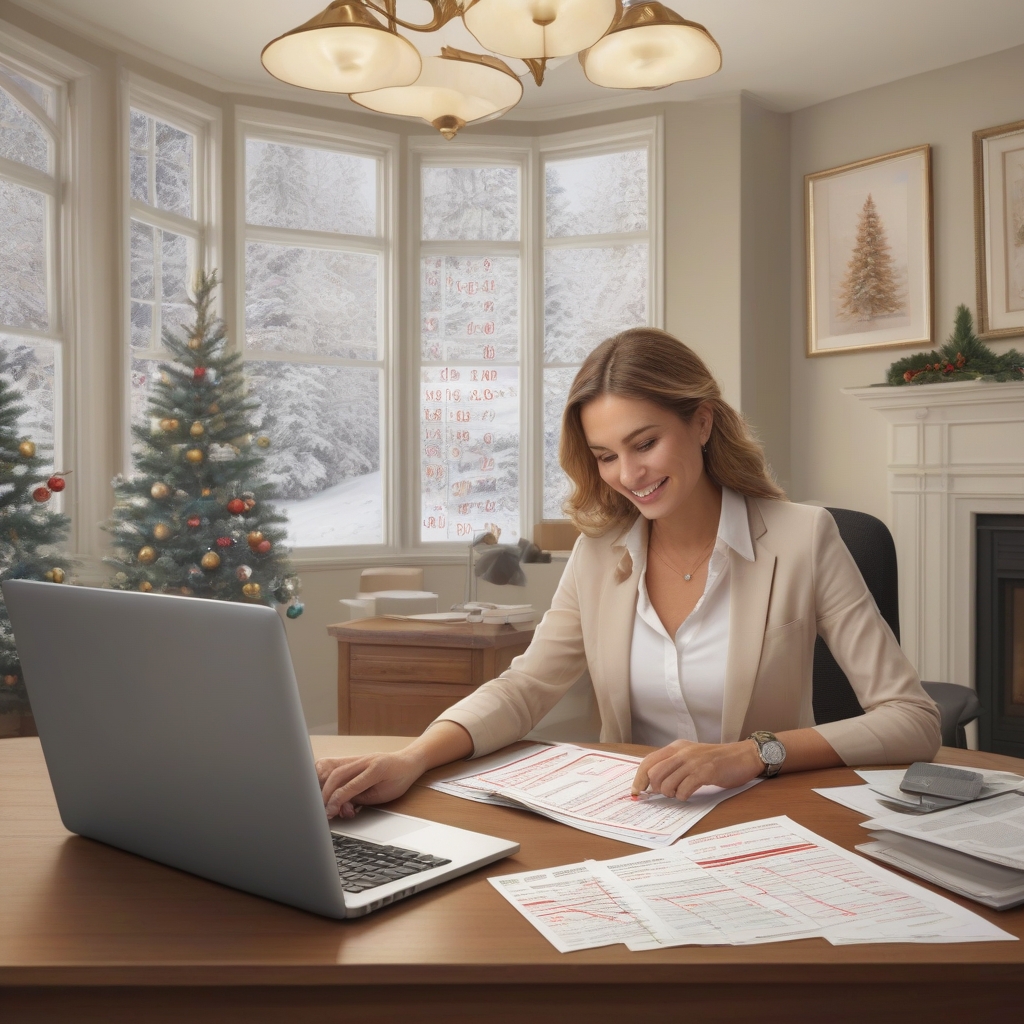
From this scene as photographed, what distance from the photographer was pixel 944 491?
4.45 m

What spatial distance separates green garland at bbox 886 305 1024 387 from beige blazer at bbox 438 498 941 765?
3.00 meters

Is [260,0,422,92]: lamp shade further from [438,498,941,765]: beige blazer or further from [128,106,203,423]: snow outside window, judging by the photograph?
[128,106,203,423]: snow outside window

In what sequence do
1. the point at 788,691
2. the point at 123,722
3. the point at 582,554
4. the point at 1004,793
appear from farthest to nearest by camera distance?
the point at 582,554 → the point at 788,691 → the point at 1004,793 → the point at 123,722

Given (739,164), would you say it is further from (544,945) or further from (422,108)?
(544,945)

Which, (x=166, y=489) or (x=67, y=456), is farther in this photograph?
(x=67, y=456)

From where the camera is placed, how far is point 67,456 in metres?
4.32

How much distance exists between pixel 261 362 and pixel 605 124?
2120 mm

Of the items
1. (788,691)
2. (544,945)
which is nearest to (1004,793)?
(788,691)

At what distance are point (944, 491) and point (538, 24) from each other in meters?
3.10

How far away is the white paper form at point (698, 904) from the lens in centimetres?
81

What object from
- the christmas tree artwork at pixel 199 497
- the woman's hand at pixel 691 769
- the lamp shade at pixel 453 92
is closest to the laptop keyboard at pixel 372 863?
the woman's hand at pixel 691 769

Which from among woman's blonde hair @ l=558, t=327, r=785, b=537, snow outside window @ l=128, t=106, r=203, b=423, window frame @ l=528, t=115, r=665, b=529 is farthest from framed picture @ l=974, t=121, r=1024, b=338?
snow outside window @ l=128, t=106, r=203, b=423

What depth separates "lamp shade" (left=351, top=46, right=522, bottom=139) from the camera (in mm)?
2412

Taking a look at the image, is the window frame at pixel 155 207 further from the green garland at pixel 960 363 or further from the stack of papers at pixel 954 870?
the stack of papers at pixel 954 870
